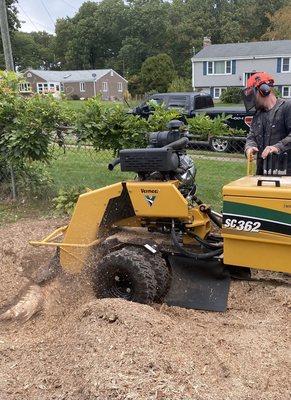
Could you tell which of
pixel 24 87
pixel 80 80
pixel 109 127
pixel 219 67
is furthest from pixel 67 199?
pixel 80 80

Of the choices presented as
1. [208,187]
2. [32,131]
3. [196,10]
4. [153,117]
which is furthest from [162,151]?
[196,10]

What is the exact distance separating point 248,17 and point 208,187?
6400cm

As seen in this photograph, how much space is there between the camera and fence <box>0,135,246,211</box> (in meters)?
7.75

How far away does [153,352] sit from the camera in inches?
125

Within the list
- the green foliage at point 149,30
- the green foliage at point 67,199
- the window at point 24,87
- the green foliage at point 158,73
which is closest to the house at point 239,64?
the green foliage at point 158,73

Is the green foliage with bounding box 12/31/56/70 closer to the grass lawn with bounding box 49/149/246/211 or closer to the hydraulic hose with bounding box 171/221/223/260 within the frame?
the grass lawn with bounding box 49/149/246/211

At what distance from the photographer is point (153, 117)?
23.0ft

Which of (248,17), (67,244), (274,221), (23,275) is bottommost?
(23,275)

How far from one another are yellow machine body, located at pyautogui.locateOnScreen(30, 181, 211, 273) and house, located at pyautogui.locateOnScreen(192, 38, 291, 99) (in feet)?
140

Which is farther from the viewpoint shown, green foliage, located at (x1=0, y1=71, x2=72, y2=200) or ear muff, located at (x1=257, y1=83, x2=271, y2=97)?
green foliage, located at (x1=0, y1=71, x2=72, y2=200)

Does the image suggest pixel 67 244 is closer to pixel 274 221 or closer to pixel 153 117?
pixel 274 221

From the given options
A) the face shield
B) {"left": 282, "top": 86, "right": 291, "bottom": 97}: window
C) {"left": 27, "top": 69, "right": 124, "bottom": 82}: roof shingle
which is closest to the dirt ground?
the face shield

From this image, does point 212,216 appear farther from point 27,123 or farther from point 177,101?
point 177,101

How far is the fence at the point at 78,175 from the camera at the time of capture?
25.4 ft
